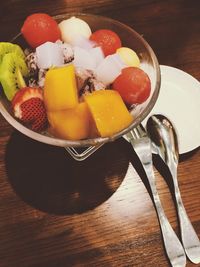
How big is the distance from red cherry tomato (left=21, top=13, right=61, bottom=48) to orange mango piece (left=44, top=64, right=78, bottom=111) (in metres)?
0.18

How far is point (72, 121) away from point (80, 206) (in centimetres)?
22

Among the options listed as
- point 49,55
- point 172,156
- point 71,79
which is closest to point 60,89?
point 71,79

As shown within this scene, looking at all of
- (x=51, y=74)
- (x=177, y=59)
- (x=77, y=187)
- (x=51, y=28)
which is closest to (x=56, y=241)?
(x=77, y=187)

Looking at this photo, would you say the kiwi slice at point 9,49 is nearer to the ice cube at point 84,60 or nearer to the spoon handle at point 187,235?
the ice cube at point 84,60

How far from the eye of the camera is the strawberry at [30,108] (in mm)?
817

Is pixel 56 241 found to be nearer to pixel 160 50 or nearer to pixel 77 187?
pixel 77 187

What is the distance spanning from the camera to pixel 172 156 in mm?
938

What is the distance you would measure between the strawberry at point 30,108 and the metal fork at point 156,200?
0.25 metres

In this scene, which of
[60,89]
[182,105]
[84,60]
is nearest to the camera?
[60,89]

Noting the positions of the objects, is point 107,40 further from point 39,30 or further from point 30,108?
point 30,108

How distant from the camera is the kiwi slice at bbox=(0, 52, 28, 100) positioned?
0.86m

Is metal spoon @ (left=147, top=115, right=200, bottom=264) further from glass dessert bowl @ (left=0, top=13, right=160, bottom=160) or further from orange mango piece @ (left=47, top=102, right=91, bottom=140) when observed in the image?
orange mango piece @ (left=47, top=102, right=91, bottom=140)

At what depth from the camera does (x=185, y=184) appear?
93cm

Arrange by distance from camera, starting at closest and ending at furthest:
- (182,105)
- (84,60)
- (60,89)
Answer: (60,89)
(84,60)
(182,105)
